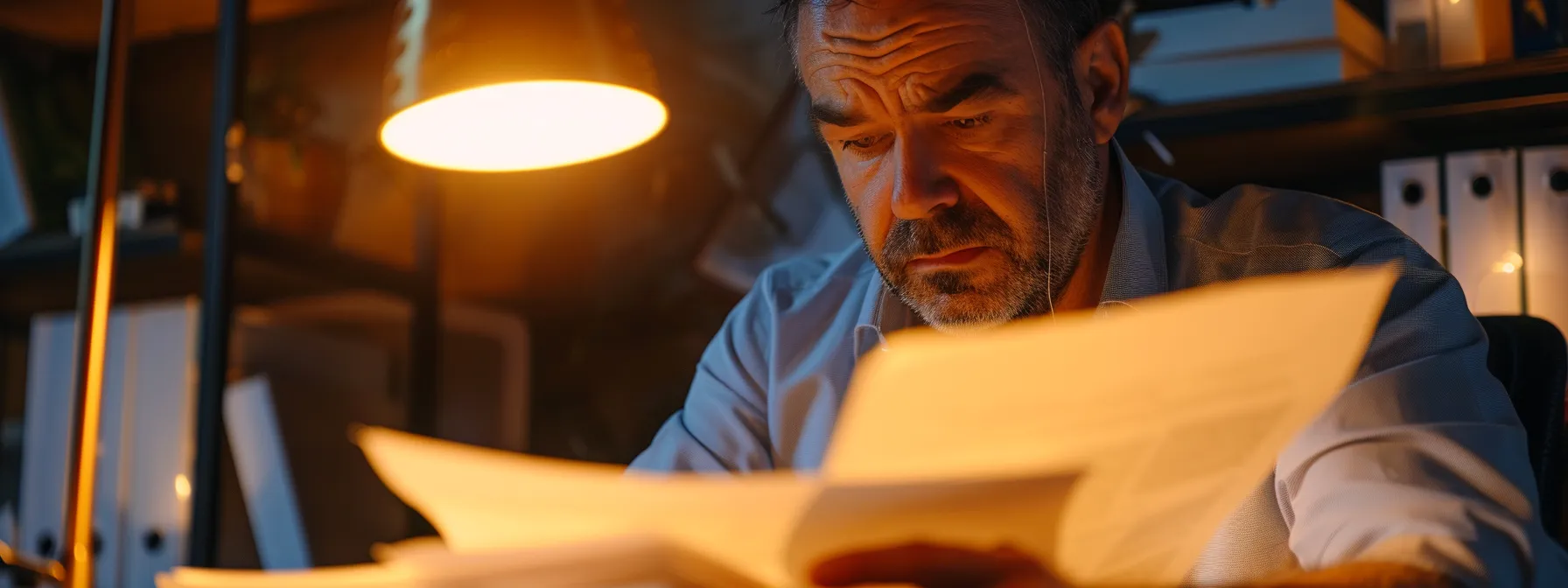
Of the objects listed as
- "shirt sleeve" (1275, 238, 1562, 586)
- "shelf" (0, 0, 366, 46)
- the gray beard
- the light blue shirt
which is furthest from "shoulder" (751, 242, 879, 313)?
"shelf" (0, 0, 366, 46)

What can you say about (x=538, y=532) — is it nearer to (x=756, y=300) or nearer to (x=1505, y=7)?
(x=756, y=300)

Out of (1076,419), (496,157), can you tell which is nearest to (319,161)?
(496,157)

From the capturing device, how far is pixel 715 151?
1979 mm

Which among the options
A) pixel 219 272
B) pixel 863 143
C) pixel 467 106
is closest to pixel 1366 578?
pixel 863 143

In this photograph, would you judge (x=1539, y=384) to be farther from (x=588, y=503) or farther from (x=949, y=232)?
(x=588, y=503)

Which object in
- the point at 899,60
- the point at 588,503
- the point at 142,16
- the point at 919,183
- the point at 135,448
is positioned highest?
the point at 142,16

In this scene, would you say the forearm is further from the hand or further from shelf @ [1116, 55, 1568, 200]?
shelf @ [1116, 55, 1568, 200]

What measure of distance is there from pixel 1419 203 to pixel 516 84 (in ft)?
3.09

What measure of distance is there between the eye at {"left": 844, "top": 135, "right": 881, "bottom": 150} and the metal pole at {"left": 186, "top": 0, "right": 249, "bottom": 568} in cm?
73

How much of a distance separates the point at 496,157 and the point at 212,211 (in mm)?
428

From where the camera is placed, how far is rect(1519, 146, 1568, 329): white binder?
1.29m

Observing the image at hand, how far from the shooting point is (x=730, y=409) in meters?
1.20

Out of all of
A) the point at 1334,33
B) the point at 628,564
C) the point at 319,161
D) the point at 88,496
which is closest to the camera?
the point at 628,564

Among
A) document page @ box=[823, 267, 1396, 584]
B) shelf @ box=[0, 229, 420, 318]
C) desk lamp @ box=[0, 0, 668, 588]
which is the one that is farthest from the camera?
shelf @ box=[0, 229, 420, 318]
